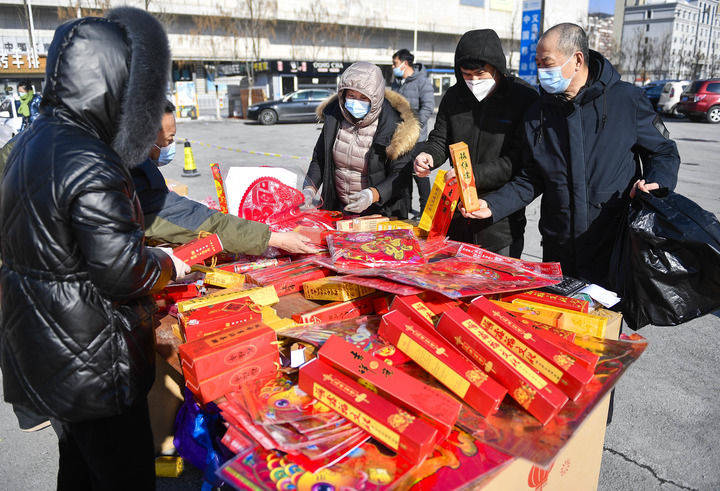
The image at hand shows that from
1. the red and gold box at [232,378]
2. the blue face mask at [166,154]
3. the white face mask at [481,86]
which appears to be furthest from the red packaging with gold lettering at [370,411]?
the white face mask at [481,86]

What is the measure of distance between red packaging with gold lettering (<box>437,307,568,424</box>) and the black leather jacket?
0.94 metres

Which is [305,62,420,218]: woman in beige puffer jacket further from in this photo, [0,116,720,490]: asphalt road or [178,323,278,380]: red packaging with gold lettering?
[0,116,720,490]: asphalt road

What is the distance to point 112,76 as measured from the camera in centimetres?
133

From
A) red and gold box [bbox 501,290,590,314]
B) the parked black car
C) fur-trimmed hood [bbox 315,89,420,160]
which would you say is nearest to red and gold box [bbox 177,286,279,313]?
red and gold box [bbox 501,290,590,314]

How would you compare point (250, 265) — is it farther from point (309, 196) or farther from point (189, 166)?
point (189, 166)

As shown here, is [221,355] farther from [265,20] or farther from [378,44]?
[378,44]

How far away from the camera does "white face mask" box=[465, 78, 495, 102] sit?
2846 mm

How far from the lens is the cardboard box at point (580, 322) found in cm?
173

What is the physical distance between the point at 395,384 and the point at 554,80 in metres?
1.81

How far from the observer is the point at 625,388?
3191 mm

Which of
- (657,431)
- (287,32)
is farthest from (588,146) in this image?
(287,32)

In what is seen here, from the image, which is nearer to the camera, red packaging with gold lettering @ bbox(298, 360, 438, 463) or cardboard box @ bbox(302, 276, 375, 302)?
red packaging with gold lettering @ bbox(298, 360, 438, 463)

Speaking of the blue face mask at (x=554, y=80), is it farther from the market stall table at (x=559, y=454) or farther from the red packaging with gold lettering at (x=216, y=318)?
the red packaging with gold lettering at (x=216, y=318)

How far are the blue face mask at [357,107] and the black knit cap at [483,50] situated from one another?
2.11ft
